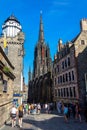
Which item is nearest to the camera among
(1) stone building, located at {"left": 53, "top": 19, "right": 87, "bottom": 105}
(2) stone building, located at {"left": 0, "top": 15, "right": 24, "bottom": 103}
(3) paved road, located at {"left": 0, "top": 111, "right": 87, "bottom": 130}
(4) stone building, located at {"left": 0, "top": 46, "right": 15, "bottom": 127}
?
(4) stone building, located at {"left": 0, "top": 46, "right": 15, "bottom": 127}

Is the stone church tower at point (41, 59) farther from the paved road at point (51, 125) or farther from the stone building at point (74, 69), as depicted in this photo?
the paved road at point (51, 125)

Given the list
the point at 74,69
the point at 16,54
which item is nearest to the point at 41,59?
the point at 16,54

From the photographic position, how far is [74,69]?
31.2m

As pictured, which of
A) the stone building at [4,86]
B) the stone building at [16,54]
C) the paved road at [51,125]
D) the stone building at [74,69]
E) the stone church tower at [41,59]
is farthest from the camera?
the stone church tower at [41,59]

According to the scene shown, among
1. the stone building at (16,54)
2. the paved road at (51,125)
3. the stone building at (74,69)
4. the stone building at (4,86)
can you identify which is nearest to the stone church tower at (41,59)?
the stone building at (16,54)

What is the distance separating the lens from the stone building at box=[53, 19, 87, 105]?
29831 millimetres

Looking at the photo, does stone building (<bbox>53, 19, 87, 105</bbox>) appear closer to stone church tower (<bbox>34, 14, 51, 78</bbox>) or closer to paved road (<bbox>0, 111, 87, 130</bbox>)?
paved road (<bbox>0, 111, 87, 130</bbox>)

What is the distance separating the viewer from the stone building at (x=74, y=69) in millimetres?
29831

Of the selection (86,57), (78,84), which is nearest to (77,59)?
(86,57)

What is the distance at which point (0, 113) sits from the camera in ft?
44.8

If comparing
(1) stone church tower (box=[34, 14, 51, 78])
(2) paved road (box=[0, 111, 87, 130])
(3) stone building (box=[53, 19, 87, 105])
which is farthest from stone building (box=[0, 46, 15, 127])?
(1) stone church tower (box=[34, 14, 51, 78])

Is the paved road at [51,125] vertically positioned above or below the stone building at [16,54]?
below

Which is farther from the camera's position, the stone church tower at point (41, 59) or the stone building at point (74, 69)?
the stone church tower at point (41, 59)

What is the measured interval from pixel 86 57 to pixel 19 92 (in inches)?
584
